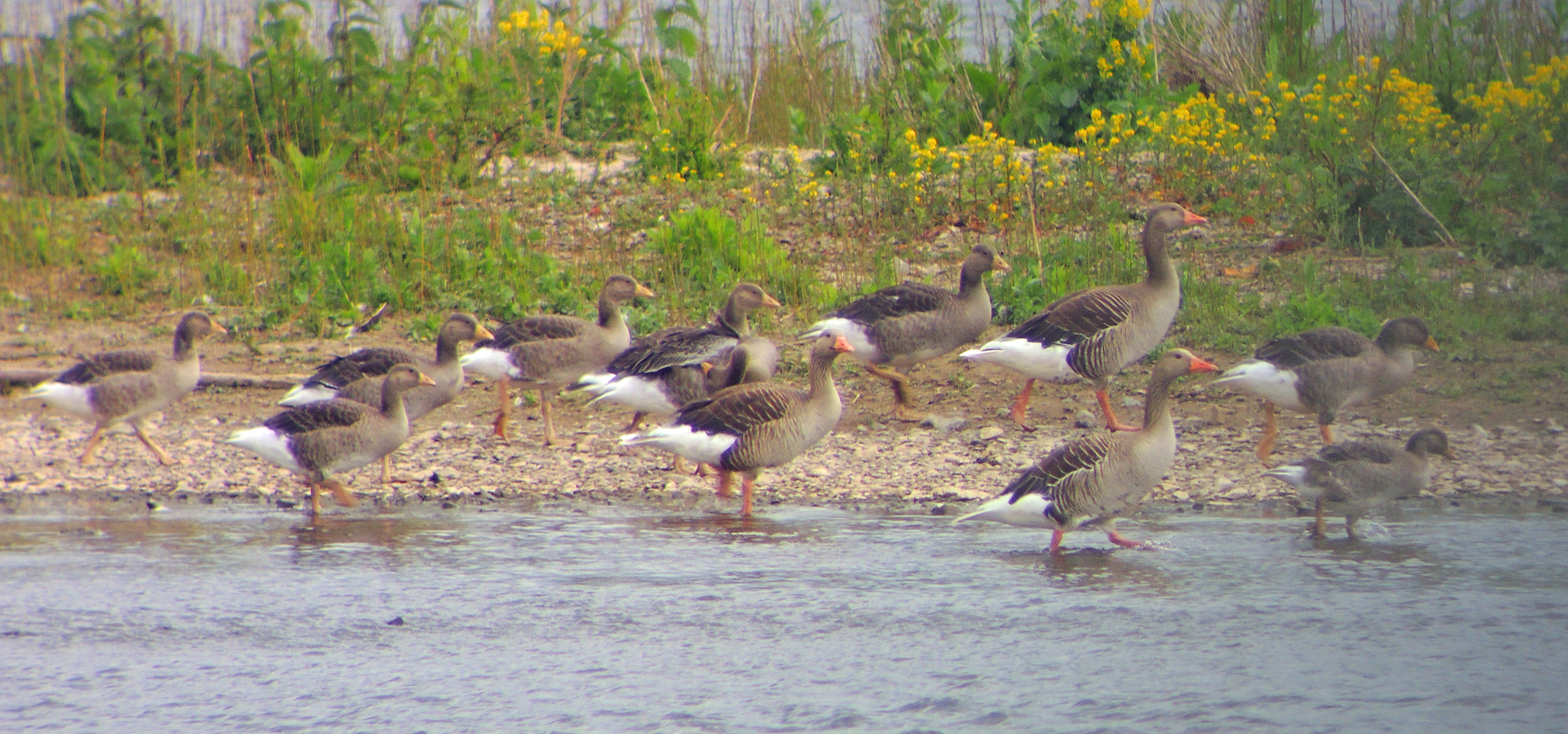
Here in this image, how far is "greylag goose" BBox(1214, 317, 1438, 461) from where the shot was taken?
872 cm

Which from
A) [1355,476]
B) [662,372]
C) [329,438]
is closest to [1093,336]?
[1355,476]

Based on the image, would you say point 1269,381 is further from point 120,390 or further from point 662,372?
point 120,390

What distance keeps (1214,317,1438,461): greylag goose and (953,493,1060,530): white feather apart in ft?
8.04

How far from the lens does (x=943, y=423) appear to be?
985cm

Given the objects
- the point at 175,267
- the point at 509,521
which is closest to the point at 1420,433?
the point at 509,521

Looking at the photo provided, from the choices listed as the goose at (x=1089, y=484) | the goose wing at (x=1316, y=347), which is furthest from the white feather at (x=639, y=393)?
the goose wing at (x=1316, y=347)

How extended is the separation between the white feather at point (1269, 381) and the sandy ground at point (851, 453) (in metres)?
0.35

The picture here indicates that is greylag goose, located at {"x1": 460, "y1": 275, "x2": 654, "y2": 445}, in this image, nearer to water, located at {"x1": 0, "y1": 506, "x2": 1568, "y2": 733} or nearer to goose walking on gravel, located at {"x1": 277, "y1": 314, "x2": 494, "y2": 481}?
goose walking on gravel, located at {"x1": 277, "y1": 314, "x2": 494, "y2": 481}

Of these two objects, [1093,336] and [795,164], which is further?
[795,164]

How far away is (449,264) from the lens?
12.9 metres

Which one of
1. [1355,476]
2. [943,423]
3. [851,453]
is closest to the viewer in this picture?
[1355,476]

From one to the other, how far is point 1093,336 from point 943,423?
1.16 m

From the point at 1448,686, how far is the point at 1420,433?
2.51m

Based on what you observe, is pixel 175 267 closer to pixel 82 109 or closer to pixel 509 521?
pixel 82 109
